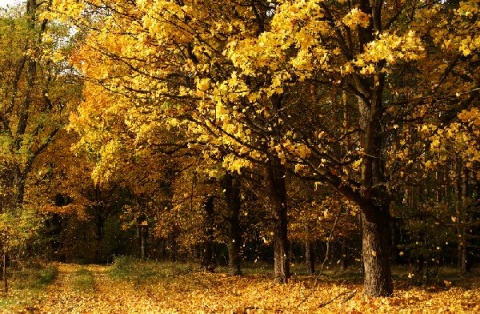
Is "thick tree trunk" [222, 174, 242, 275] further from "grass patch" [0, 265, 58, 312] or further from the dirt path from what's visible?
"grass patch" [0, 265, 58, 312]

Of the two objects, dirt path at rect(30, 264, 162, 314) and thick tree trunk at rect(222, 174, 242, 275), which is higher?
thick tree trunk at rect(222, 174, 242, 275)

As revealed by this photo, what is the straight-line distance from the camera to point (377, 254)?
962cm

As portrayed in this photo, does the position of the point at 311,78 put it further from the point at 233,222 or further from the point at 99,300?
the point at 233,222

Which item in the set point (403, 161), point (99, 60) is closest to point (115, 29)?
point (99, 60)

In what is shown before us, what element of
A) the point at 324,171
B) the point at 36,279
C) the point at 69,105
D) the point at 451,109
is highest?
the point at 69,105

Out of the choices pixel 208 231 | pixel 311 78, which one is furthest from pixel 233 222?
pixel 311 78

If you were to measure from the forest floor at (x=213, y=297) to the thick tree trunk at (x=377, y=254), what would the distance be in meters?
0.39

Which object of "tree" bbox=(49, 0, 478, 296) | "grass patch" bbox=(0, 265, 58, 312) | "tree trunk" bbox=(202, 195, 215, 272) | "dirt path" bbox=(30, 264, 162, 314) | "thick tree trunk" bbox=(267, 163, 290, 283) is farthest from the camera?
"tree trunk" bbox=(202, 195, 215, 272)

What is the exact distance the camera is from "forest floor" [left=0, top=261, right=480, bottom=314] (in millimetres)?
9001

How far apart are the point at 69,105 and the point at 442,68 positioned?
22.1 m

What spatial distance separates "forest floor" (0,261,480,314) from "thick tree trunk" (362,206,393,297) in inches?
15.5

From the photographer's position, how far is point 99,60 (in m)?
12.8

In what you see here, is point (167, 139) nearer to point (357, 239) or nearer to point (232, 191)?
point (232, 191)

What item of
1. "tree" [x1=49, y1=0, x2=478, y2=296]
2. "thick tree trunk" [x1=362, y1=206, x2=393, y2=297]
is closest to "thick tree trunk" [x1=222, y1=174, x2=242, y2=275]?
"tree" [x1=49, y1=0, x2=478, y2=296]
